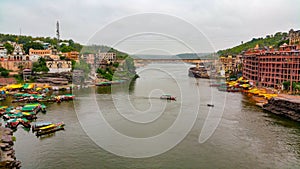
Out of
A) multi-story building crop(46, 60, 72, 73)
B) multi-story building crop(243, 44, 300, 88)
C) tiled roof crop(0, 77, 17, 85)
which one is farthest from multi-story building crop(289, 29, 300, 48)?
tiled roof crop(0, 77, 17, 85)

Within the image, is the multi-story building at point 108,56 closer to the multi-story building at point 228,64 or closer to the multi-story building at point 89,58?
the multi-story building at point 89,58

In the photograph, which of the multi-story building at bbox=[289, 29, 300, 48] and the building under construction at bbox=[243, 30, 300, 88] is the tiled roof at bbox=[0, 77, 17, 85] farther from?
the multi-story building at bbox=[289, 29, 300, 48]

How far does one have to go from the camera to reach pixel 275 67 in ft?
72.6

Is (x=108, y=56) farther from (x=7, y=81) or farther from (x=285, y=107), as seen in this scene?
(x=285, y=107)

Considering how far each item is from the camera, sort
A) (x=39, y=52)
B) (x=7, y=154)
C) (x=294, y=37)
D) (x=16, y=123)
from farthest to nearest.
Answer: (x=39, y=52) → (x=294, y=37) → (x=16, y=123) → (x=7, y=154)

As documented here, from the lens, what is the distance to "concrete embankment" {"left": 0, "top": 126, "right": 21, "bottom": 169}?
738 cm

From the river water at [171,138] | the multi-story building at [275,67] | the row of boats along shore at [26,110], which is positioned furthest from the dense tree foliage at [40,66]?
the multi-story building at [275,67]

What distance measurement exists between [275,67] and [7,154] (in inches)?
820

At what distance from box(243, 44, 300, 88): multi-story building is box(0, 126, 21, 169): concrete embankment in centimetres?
1927

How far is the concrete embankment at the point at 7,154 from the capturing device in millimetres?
7379

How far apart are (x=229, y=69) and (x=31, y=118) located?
104ft

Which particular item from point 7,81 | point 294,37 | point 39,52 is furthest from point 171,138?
point 294,37

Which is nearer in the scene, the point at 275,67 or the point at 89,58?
the point at 275,67

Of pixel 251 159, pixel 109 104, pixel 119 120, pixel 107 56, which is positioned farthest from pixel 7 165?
pixel 107 56
